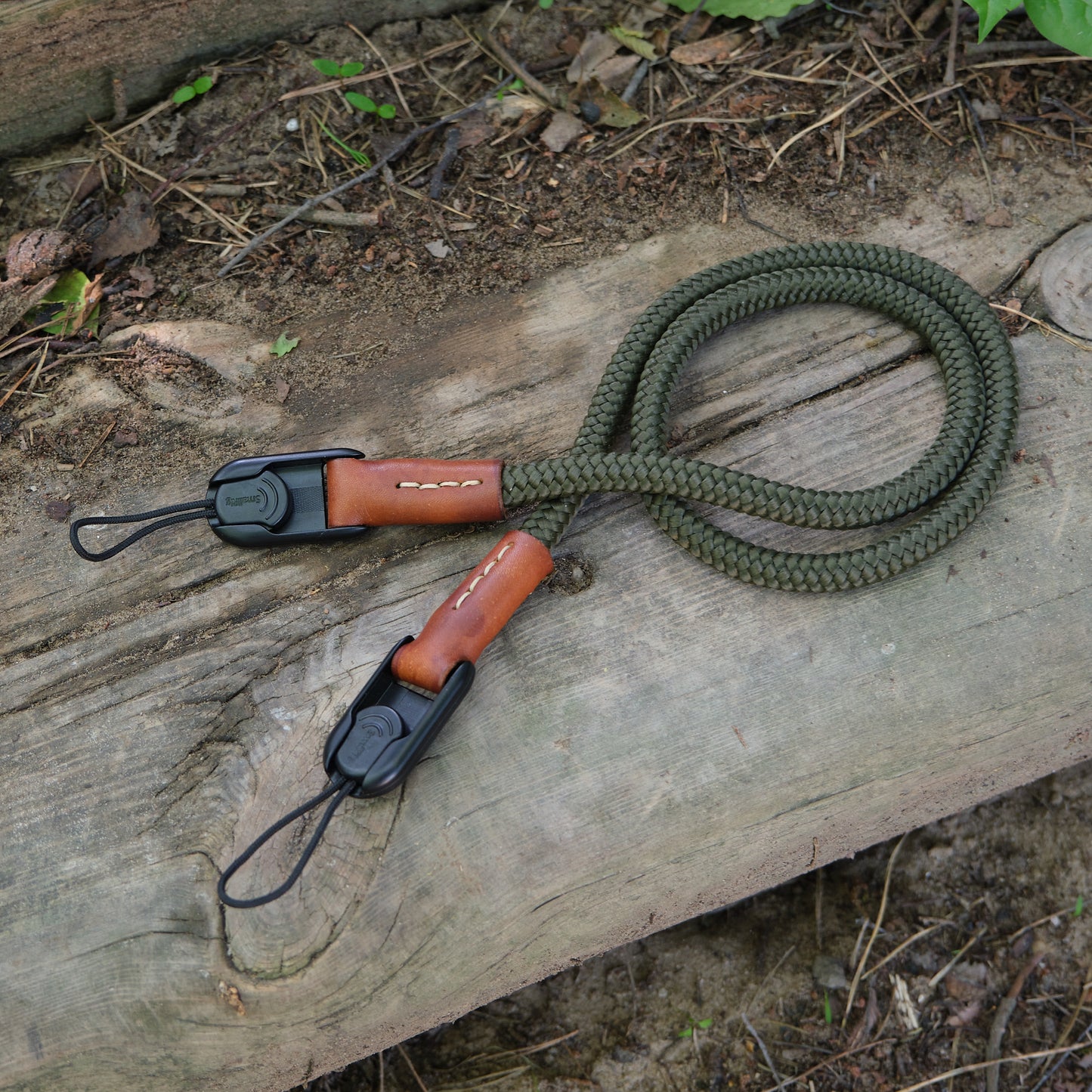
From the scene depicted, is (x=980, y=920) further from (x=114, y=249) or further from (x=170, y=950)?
(x=114, y=249)

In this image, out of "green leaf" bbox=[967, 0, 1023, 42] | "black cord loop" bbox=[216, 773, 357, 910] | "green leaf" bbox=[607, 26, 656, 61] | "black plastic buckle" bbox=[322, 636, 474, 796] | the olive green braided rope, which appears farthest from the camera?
"green leaf" bbox=[607, 26, 656, 61]

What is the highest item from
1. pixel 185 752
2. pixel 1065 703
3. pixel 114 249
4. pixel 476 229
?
pixel 114 249

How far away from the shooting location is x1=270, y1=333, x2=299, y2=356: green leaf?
2.38 meters

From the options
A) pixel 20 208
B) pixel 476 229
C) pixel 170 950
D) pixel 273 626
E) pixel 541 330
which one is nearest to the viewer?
pixel 170 950

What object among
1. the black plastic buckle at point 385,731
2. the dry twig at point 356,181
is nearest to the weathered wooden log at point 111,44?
the dry twig at point 356,181

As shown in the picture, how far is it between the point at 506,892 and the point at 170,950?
0.73 meters

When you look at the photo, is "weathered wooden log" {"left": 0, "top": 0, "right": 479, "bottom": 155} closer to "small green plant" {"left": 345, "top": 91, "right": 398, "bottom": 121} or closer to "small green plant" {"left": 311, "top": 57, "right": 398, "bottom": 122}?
"small green plant" {"left": 311, "top": 57, "right": 398, "bottom": 122}

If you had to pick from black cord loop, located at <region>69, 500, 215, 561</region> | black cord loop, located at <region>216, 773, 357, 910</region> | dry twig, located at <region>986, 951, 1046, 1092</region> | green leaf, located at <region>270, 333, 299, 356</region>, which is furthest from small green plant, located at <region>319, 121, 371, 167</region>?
dry twig, located at <region>986, 951, 1046, 1092</region>

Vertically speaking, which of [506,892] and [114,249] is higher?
[114,249]

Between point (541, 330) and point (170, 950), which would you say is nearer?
point (170, 950)

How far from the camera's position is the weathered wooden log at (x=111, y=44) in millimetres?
2604

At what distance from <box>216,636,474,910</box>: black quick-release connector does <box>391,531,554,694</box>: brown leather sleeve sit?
1.2 inches

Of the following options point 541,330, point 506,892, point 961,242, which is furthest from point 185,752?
point 961,242

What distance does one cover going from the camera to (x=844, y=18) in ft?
9.13
